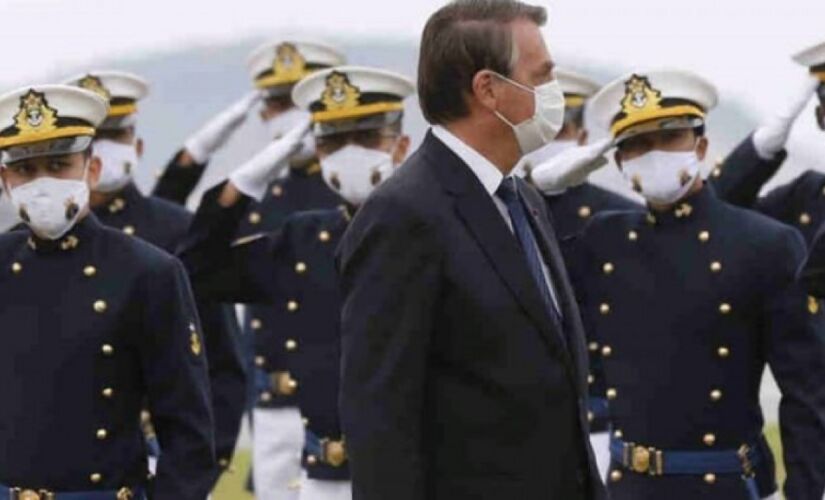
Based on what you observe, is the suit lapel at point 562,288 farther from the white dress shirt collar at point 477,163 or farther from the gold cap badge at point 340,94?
the gold cap badge at point 340,94

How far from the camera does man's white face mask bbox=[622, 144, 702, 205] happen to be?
27.0 feet

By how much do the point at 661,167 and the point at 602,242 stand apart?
0.46m

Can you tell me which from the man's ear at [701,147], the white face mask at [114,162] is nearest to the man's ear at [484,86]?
the man's ear at [701,147]

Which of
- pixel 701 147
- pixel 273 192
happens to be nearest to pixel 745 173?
pixel 701 147

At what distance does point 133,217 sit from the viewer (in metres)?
10.3

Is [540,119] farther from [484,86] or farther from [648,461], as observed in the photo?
[648,461]

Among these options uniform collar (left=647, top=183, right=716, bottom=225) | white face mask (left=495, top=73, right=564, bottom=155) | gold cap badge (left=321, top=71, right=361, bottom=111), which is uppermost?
white face mask (left=495, top=73, right=564, bottom=155)

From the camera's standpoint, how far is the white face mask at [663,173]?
823 centimetres

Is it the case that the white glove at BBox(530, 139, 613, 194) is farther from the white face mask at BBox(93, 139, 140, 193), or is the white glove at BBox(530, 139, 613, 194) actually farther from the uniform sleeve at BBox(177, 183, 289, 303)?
the white face mask at BBox(93, 139, 140, 193)

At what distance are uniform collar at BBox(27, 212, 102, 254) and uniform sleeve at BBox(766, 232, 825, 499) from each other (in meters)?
2.17

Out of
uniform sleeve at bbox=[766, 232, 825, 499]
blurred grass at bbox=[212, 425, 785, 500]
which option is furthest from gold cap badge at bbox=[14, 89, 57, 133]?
blurred grass at bbox=[212, 425, 785, 500]

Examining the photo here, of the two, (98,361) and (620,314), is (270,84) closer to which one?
(620,314)

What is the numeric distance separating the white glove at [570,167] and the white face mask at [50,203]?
2091 mm

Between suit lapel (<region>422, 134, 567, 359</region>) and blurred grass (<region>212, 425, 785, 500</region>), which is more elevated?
suit lapel (<region>422, 134, 567, 359</region>)
